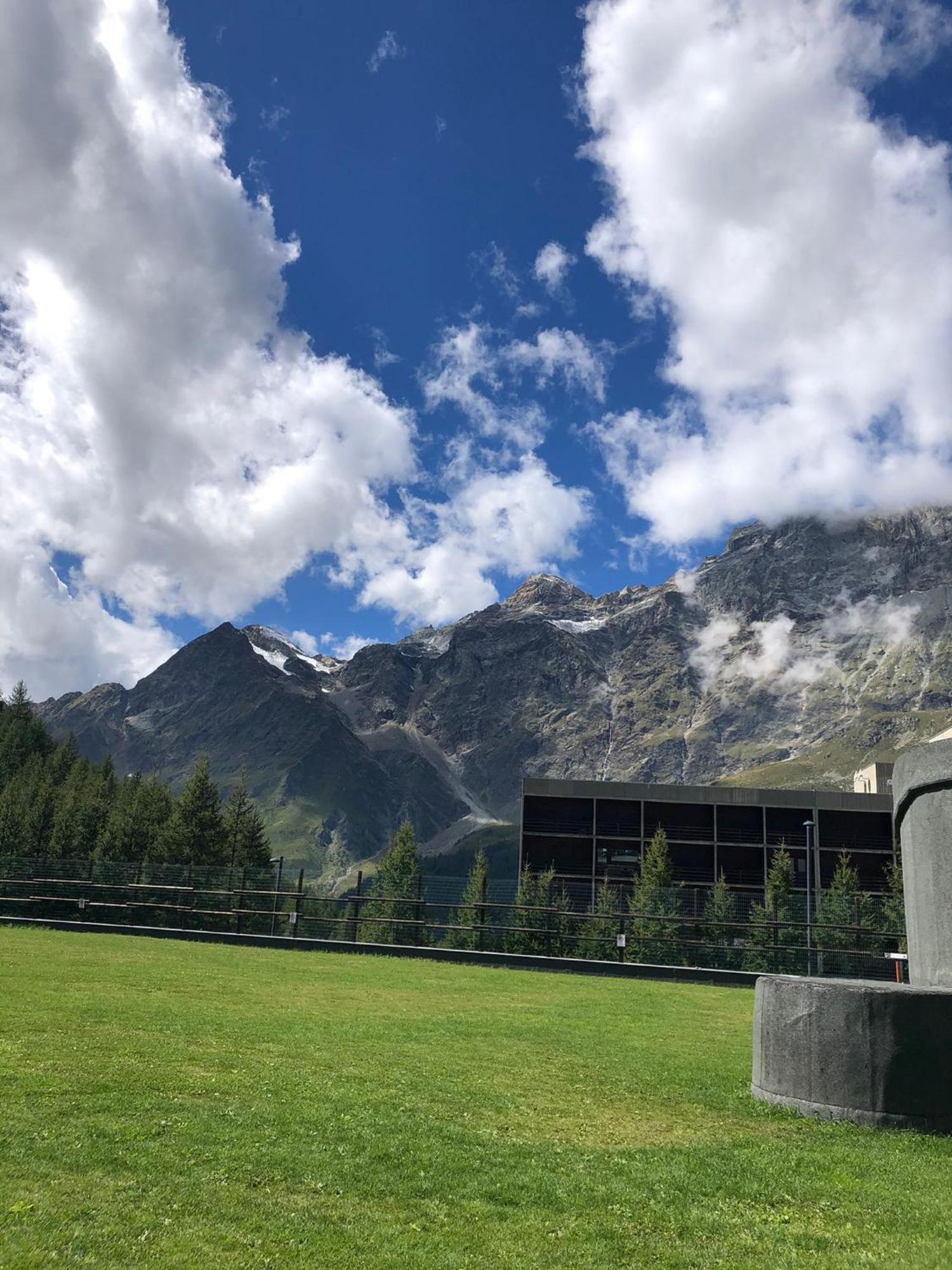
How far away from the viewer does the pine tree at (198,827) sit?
2753 inches

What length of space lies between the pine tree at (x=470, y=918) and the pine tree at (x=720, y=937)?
874 cm

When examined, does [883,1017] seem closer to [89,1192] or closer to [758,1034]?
[758,1034]

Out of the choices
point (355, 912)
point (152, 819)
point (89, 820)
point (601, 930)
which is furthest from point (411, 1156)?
point (152, 819)

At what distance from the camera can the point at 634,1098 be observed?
11.1 metres

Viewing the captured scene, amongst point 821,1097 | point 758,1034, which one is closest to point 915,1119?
point 821,1097

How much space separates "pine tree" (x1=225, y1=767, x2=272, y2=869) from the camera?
244 feet

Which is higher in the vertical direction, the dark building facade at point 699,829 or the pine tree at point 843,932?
the dark building facade at point 699,829

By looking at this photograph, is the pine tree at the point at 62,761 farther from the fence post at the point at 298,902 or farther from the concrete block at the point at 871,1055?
the concrete block at the point at 871,1055

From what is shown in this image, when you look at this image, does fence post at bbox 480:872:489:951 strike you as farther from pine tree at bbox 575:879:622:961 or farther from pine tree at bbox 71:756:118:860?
pine tree at bbox 71:756:118:860

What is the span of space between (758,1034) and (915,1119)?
2027 mm

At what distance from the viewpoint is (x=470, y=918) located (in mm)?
37062

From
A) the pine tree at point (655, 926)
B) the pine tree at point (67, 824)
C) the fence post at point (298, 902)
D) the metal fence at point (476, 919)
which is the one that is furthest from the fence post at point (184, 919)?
the pine tree at point (67, 824)

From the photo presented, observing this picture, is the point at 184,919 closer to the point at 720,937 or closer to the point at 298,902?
the point at 298,902

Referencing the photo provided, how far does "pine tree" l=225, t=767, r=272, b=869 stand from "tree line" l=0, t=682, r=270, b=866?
0.31 ft
